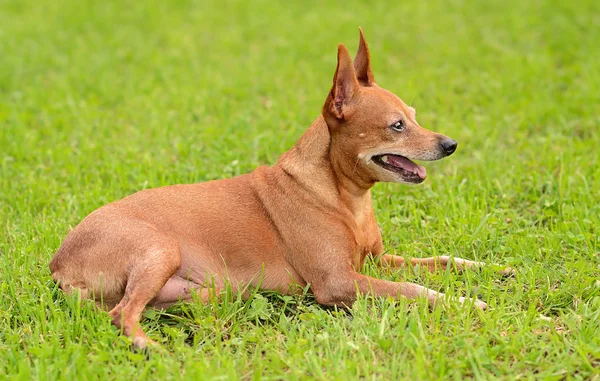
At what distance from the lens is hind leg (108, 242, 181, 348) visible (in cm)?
398

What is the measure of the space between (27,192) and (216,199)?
2.05m

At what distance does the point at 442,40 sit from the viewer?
30.6 ft

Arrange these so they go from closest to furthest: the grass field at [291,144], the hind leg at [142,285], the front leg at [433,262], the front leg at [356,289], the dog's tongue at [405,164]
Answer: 1. the grass field at [291,144]
2. the hind leg at [142,285]
3. the front leg at [356,289]
4. the dog's tongue at [405,164]
5. the front leg at [433,262]

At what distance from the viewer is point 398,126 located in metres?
4.46

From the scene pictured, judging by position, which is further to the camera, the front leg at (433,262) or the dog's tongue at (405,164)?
the front leg at (433,262)

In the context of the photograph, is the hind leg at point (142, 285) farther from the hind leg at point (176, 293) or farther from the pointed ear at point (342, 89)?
the pointed ear at point (342, 89)

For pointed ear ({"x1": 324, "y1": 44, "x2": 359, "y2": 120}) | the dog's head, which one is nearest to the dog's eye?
the dog's head

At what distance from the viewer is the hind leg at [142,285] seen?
13.0 ft

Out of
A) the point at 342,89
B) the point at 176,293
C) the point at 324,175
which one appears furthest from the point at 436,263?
the point at 176,293

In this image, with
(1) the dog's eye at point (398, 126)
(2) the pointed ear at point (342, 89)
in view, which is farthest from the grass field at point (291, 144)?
(2) the pointed ear at point (342, 89)

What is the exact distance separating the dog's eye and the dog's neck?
14.7 inches

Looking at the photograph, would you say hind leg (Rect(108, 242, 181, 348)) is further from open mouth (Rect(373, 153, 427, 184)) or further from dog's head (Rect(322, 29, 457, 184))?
open mouth (Rect(373, 153, 427, 184))

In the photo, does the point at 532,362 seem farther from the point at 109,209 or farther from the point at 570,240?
the point at 109,209

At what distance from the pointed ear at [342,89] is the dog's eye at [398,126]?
0.29 meters
